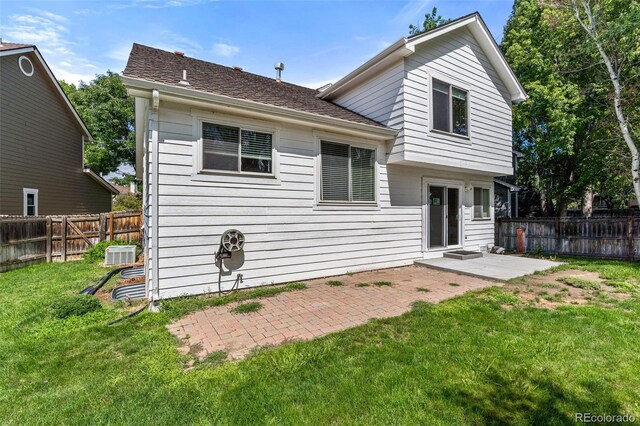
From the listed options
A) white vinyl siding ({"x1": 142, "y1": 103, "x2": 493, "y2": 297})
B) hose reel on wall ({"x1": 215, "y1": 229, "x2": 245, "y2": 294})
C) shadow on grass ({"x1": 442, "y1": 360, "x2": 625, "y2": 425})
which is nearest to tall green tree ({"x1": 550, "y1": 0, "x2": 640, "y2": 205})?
white vinyl siding ({"x1": 142, "y1": 103, "x2": 493, "y2": 297})

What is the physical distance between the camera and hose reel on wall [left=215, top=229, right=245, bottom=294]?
16.1ft

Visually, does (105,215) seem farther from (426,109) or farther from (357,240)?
(426,109)

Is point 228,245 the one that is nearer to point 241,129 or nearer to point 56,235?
point 241,129

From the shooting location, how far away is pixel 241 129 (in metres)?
5.18

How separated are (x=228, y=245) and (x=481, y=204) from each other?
8.57 m

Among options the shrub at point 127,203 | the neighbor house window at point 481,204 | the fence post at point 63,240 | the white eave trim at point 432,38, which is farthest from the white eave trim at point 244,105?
the shrub at point 127,203

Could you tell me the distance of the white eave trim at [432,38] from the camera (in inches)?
260

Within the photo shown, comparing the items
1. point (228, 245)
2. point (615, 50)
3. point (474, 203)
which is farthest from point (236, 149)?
point (615, 50)

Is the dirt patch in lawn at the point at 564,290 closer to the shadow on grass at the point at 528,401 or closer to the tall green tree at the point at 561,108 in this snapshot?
the shadow on grass at the point at 528,401

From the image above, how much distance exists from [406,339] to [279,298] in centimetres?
231

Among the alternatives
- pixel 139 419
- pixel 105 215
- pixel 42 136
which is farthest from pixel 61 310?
pixel 42 136

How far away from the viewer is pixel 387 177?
283 inches

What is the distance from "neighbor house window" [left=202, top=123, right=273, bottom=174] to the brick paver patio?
95.1 inches

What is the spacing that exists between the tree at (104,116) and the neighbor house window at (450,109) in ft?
72.9
